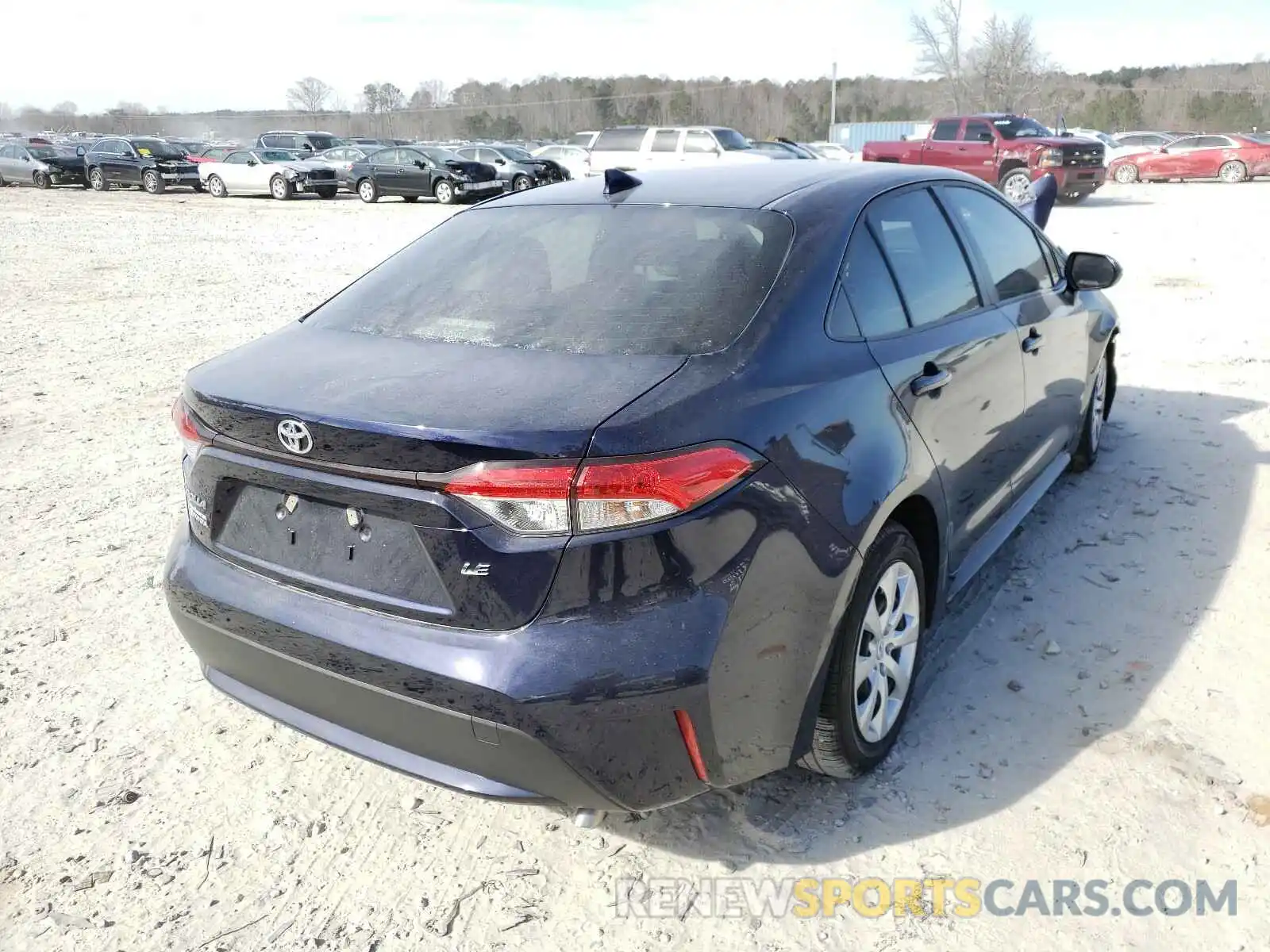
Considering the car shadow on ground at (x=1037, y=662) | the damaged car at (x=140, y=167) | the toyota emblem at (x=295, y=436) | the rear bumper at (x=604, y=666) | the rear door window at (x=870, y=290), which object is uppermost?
the damaged car at (x=140, y=167)

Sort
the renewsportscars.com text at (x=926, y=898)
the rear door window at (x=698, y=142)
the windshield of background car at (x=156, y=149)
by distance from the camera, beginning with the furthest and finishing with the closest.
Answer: the windshield of background car at (x=156, y=149) < the rear door window at (x=698, y=142) < the renewsportscars.com text at (x=926, y=898)

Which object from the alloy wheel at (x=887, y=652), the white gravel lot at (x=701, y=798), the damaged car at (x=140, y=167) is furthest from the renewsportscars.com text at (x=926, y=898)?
the damaged car at (x=140, y=167)

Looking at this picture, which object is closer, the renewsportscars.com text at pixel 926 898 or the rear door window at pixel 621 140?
the renewsportscars.com text at pixel 926 898

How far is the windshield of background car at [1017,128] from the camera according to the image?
20.4m

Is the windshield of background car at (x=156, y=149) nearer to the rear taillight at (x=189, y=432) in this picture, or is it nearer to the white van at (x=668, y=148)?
the white van at (x=668, y=148)

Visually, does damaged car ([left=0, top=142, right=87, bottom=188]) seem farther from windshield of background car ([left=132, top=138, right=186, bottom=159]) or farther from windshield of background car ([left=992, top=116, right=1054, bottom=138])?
windshield of background car ([left=992, top=116, right=1054, bottom=138])

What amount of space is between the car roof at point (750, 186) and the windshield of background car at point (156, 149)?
3128cm

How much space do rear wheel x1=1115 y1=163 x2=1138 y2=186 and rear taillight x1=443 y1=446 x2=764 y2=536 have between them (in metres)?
28.3

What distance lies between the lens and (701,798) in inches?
109

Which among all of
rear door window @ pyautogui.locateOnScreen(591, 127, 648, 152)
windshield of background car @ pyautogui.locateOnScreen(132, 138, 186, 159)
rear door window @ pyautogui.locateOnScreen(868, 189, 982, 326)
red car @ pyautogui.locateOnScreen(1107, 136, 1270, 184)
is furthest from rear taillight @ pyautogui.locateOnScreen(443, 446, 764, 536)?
windshield of background car @ pyautogui.locateOnScreen(132, 138, 186, 159)

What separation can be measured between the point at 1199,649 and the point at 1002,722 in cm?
94

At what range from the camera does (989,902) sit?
236 cm

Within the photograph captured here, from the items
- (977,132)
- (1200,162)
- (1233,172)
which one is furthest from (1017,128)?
(1233,172)

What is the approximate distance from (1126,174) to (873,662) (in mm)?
27810
